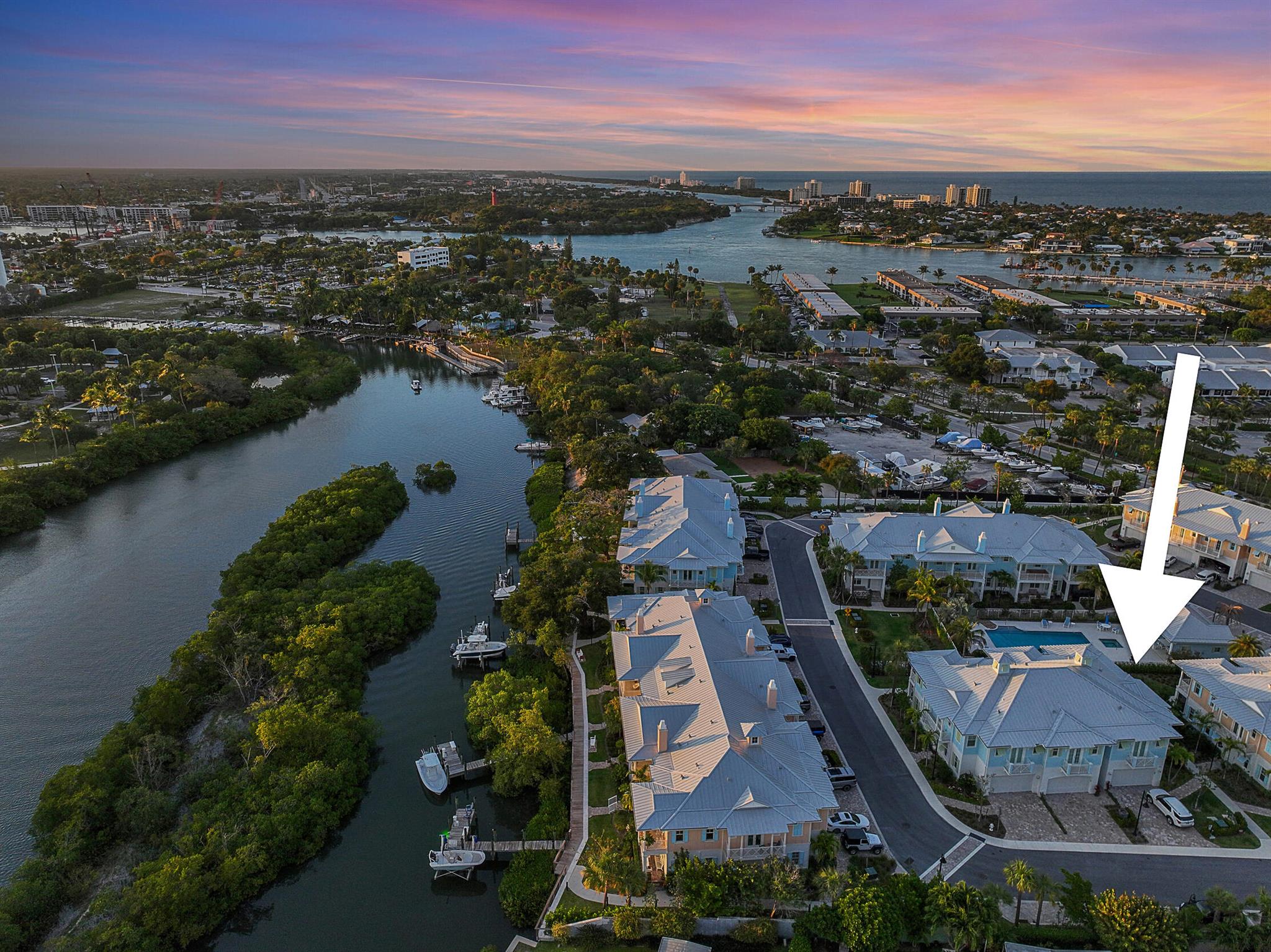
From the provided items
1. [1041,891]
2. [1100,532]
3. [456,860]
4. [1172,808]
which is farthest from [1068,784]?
[1100,532]

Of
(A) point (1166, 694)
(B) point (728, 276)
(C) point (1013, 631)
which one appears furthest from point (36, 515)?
(B) point (728, 276)

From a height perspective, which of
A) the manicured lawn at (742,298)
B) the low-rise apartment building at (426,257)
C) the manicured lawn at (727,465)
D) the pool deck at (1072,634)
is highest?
the low-rise apartment building at (426,257)

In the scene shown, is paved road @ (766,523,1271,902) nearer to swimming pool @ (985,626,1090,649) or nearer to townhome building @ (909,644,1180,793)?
townhome building @ (909,644,1180,793)

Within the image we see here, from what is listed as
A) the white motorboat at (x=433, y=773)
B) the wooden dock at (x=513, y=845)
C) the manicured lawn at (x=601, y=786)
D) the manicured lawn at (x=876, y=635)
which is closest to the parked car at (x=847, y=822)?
the manicured lawn at (x=601, y=786)

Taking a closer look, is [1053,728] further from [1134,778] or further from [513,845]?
[513,845]

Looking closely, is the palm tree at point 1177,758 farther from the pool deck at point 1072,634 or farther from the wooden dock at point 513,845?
the wooden dock at point 513,845

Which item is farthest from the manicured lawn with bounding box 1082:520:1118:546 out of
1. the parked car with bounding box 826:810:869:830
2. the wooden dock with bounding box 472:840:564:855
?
the wooden dock with bounding box 472:840:564:855

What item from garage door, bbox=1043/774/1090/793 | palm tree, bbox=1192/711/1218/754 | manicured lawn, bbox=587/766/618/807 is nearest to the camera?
garage door, bbox=1043/774/1090/793
